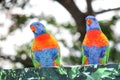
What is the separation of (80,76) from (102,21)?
4.40 m

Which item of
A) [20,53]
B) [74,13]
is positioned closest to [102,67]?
[74,13]

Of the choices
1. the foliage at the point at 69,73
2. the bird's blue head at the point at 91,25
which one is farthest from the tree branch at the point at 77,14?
the foliage at the point at 69,73

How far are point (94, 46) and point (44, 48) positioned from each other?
1.39 ft

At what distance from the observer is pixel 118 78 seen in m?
3.00

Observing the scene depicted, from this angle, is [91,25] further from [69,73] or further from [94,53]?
[69,73]

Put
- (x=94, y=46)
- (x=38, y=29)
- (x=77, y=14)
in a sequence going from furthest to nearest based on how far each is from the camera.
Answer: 1. (x=77, y=14)
2. (x=38, y=29)
3. (x=94, y=46)

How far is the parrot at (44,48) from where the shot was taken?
347cm

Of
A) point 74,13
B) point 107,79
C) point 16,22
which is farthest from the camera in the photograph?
point 16,22

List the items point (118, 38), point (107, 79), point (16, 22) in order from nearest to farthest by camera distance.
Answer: point (107, 79), point (16, 22), point (118, 38)

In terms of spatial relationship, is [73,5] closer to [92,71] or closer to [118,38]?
[92,71]

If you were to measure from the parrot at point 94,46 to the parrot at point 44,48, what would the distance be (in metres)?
0.25

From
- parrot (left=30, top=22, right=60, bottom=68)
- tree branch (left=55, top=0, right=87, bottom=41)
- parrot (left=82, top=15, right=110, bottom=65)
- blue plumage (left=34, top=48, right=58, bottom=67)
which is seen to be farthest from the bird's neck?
tree branch (left=55, top=0, right=87, bottom=41)

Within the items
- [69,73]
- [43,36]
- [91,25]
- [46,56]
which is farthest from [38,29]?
[69,73]

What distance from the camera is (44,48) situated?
3477 millimetres
